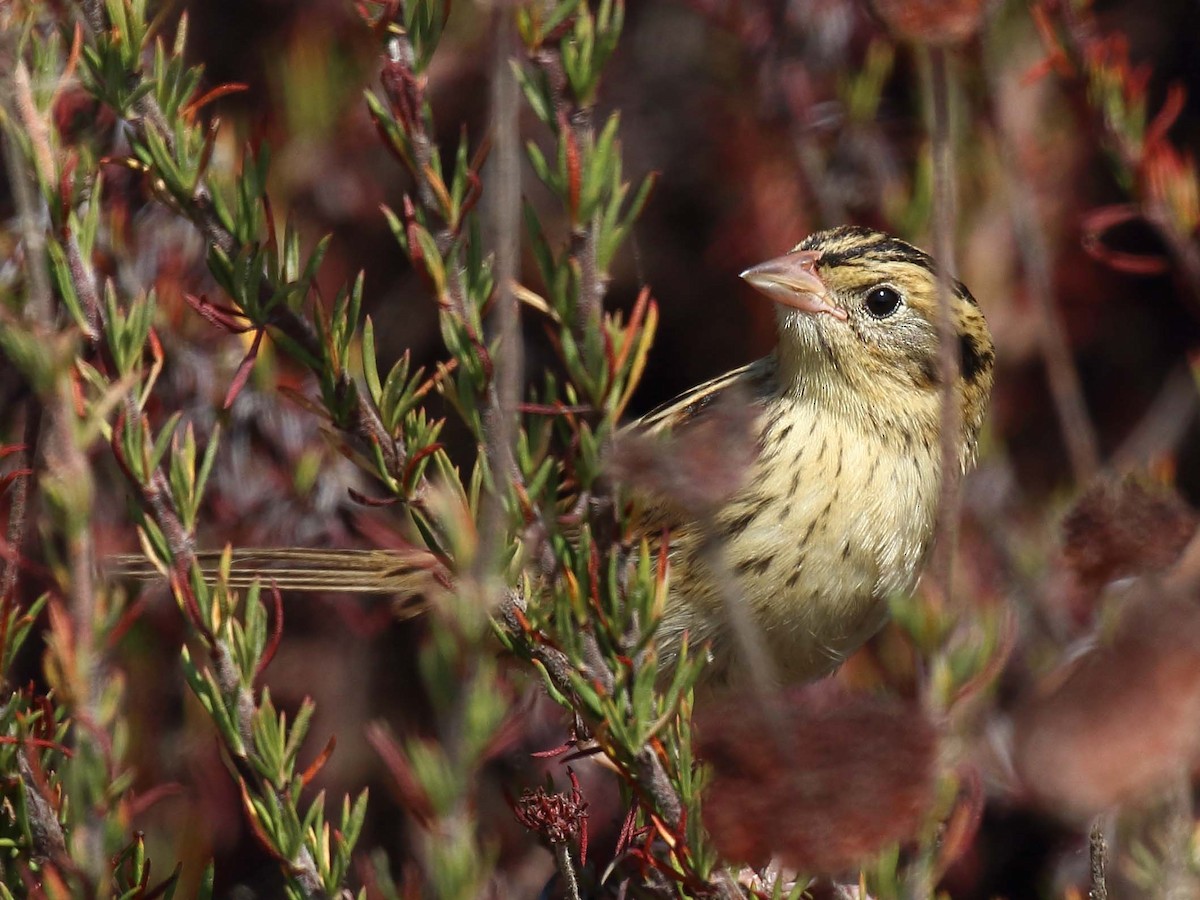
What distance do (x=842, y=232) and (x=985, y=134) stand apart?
83cm

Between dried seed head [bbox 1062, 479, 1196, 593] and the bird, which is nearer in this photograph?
dried seed head [bbox 1062, 479, 1196, 593]

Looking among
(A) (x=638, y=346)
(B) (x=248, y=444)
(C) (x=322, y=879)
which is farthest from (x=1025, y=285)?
(C) (x=322, y=879)

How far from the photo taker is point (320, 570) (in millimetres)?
3035

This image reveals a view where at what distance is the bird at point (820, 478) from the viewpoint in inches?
112

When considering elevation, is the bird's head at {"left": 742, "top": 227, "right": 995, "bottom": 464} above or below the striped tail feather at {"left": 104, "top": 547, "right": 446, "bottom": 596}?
above

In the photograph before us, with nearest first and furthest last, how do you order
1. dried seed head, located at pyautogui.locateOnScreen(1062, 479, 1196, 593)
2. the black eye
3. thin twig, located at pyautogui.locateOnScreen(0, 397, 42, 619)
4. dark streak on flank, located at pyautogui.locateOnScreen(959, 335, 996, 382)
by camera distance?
dried seed head, located at pyautogui.locateOnScreen(1062, 479, 1196, 593) < thin twig, located at pyautogui.locateOnScreen(0, 397, 42, 619) < the black eye < dark streak on flank, located at pyautogui.locateOnScreen(959, 335, 996, 382)

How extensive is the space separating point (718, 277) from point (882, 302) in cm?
94

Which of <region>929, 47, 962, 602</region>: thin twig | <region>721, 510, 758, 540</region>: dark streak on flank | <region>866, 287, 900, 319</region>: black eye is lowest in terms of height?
<region>721, 510, 758, 540</region>: dark streak on flank

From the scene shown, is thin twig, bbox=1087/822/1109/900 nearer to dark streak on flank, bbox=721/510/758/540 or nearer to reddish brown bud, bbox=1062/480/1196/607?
reddish brown bud, bbox=1062/480/1196/607

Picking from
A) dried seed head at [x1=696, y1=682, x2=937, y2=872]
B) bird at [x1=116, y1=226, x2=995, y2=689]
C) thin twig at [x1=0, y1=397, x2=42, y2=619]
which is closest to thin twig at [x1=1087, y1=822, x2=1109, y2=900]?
dried seed head at [x1=696, y1=682, x2=937, y2=872]

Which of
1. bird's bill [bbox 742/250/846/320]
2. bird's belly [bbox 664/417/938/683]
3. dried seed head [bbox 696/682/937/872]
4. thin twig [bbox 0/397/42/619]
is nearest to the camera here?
dried seed head [bbox 696/682/937/872]

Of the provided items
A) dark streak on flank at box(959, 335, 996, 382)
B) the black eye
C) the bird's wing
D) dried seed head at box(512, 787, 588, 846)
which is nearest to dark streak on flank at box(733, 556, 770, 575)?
the bird's wing

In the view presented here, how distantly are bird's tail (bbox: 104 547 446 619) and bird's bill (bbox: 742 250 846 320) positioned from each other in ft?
3.14

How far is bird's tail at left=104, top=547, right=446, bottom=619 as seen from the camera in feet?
9.06
